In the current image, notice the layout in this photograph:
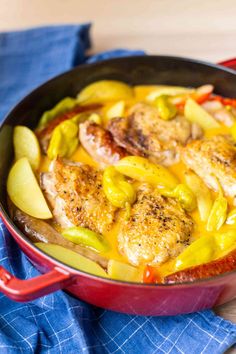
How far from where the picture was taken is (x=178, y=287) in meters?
1.92

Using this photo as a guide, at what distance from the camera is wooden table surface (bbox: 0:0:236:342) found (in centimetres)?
401

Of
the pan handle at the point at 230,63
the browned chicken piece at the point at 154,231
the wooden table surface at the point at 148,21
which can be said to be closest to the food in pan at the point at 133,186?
the browned chicken piece at the point at 154,231

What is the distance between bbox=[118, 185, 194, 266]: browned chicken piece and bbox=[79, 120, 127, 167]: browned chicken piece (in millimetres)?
350

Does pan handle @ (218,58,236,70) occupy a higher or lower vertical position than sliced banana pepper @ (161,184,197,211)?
higher

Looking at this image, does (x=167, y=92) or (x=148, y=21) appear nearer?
(x=167, y=92)

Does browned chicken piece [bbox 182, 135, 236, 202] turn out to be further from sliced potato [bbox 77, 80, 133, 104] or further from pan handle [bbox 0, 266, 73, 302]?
pan handle [bbox 0, 266, 73, 302]

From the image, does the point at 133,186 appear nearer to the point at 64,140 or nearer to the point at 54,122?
the point at 64,140

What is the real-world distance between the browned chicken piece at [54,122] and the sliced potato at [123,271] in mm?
897

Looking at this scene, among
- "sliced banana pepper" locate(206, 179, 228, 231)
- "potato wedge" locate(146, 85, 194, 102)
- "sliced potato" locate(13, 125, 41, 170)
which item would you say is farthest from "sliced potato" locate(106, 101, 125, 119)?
"sliced banana pepper" locate(206, 179, 228, 231)

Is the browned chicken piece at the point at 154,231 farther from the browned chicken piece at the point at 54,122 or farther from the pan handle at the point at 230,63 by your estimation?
the pan handle at the point at 230,63

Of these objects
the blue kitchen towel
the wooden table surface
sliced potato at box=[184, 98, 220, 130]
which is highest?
the wooden table surface

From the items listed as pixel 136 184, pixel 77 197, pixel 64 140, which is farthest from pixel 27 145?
pixel 136 184

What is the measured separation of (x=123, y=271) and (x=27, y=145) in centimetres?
98

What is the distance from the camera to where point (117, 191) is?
2424mm
